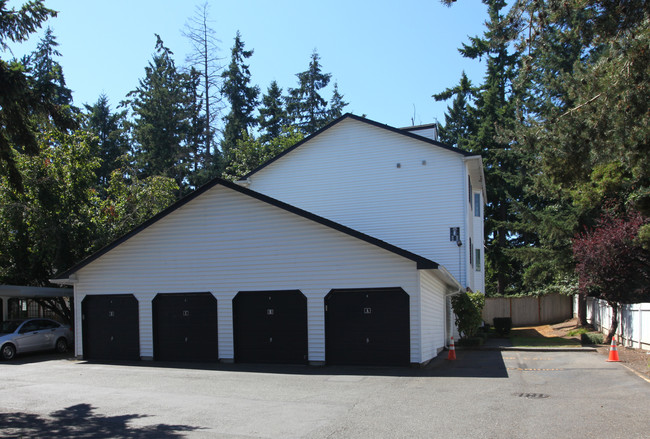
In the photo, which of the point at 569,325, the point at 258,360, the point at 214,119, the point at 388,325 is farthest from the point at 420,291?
the point at 214,119

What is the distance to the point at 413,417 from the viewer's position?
9.22 metres

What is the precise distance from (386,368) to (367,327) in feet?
4.36

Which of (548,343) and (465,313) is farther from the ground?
(465,313)

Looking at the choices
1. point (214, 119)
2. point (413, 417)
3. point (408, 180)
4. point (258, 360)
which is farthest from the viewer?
point (214, 119)

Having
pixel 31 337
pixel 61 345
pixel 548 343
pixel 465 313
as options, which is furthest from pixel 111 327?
pixel 548 343

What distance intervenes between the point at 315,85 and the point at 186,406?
52568 mm

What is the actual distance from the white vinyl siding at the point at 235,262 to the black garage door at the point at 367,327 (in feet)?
0.86

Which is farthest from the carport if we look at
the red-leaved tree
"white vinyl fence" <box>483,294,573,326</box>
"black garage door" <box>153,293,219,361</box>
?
"white vinyl fence" <box>483,294,573,326</box>

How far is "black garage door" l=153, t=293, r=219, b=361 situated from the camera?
1808cm

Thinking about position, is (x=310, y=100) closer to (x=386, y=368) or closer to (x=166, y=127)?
(x=166, y=127)

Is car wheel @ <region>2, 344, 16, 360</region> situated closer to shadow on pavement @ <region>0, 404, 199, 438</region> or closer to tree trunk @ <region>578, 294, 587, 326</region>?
shadow on pavement @ <region>0, 404, 199, 438</region>

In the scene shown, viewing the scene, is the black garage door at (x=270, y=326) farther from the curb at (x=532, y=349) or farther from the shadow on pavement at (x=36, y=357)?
the curb at (x=532, y=349)

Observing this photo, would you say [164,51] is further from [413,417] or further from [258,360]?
[413,417]

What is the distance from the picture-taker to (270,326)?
17.3 metres
